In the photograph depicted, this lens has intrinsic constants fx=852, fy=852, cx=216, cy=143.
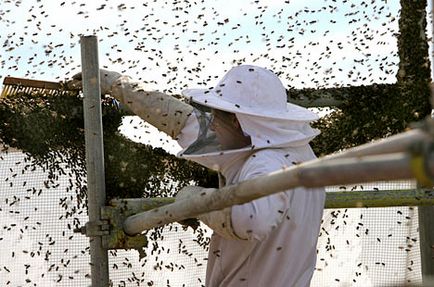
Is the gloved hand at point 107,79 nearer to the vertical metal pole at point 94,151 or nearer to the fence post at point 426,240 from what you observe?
the vertical metal pole at point 94,151

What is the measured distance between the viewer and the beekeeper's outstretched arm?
12.8 ft

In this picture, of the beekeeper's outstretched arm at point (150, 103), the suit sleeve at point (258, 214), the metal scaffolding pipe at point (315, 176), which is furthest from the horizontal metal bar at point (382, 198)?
the metal scaffolding pipe at point (315, 176)

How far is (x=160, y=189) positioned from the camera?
4582mm

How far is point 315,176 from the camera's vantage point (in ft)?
4.27

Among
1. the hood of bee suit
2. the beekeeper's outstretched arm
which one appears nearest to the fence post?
the beekeeper's outstretched arm

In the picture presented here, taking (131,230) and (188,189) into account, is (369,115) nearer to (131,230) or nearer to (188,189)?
(131,230)

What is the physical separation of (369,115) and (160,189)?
1271mm

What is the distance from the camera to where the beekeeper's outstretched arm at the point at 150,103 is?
3.92 meters

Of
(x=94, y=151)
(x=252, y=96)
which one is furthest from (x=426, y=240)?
(x=252, y=96)

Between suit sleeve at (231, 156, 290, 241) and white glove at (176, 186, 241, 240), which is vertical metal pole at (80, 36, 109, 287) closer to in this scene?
white glove at (176, 186, 241, 240)

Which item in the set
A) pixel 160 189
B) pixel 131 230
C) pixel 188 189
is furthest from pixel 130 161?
pixel 188 189

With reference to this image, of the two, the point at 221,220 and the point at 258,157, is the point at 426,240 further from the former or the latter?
the point at 221,220

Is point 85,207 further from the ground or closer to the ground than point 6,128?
closer to the ground

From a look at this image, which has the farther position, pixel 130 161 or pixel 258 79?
pixel 130 161
